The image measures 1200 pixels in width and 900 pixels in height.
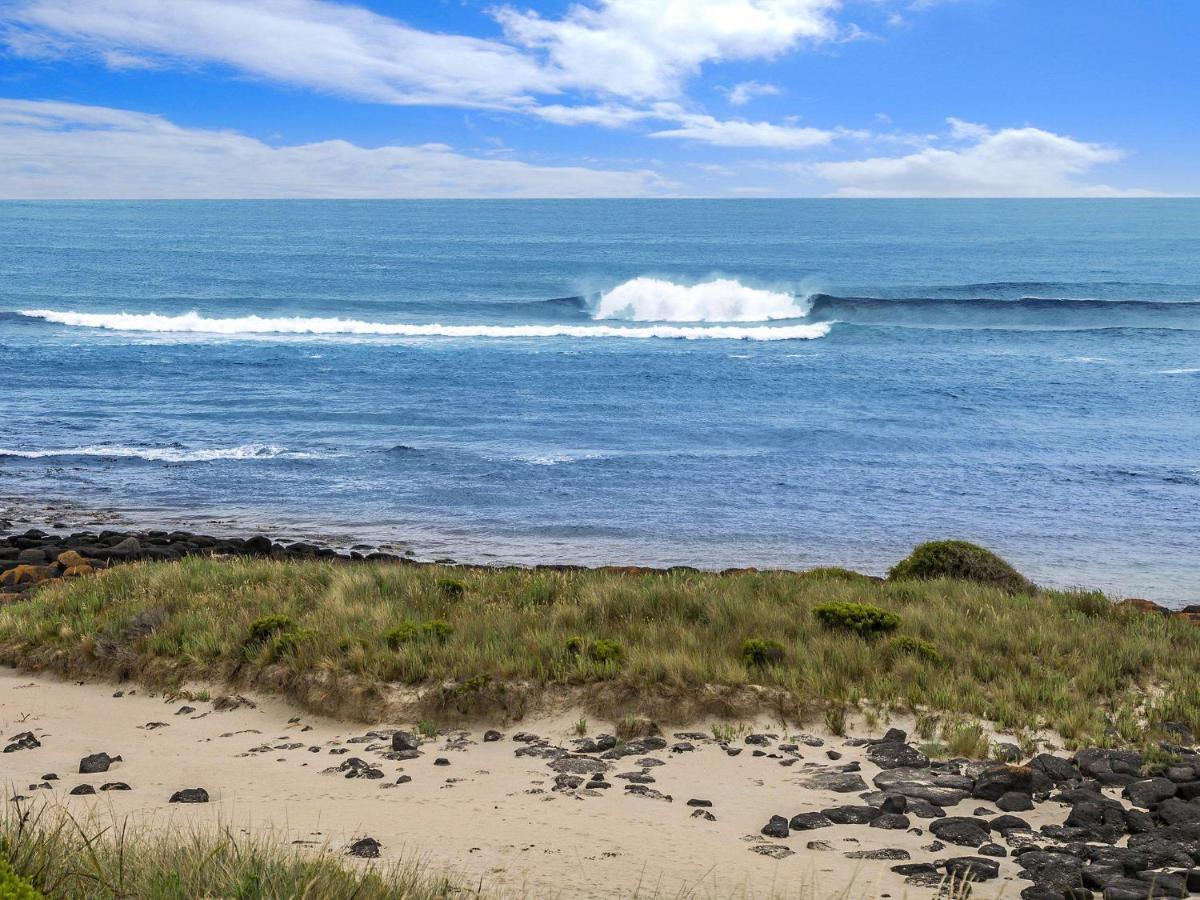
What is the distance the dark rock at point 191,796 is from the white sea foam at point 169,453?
20.7m

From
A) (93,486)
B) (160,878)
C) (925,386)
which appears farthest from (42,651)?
(925,386)

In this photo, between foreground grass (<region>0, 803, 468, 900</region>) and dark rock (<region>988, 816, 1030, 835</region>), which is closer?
foreground grass (<region>0, 803, 468, 900</region>)

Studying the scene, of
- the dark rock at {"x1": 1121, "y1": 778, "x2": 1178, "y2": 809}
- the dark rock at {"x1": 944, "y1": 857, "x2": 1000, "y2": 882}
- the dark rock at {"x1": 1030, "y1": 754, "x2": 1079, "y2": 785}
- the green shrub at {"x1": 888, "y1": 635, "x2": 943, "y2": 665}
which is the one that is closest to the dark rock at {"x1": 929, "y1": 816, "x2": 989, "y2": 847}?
the dark rock at {"x1": 944, "y1": 857, "x2": 1000, "y2": 882}

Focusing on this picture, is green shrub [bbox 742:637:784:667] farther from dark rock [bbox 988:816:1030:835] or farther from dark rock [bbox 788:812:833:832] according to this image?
dark rock [bbox 988:816:1030:835]

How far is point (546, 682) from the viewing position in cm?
991

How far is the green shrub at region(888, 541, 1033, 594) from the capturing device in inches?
571

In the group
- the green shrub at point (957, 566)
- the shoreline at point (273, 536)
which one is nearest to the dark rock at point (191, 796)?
the green shrub at point (957, 566)

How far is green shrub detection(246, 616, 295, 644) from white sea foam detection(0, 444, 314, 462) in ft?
57.5

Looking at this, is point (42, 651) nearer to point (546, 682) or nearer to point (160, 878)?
point (546, 682)

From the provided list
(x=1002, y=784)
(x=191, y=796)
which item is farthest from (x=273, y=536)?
(x=1002, y=784)

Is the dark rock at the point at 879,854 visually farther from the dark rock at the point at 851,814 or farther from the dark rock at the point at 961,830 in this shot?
the dark rock at the point at 851,814

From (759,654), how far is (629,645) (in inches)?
50.8

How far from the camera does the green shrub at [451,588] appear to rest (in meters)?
12.5

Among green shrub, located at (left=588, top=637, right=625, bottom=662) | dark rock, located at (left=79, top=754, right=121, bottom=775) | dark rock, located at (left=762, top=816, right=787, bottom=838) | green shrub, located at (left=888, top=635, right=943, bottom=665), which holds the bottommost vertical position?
dark rock, located at (left=79, top=754, right=121, bottom=775)
